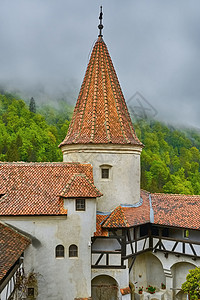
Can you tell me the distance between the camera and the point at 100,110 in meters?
23.3

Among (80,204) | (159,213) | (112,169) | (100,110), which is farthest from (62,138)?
(80,204)

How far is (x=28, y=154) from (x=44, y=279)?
49.6 m

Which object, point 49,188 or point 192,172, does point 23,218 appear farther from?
point 192,172

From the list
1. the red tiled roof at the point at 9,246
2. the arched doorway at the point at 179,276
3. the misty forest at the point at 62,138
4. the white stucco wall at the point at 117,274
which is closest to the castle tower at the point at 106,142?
the white stucco wall at the point at 117,274

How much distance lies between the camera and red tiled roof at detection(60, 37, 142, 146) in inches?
888

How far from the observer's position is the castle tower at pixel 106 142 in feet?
73.2

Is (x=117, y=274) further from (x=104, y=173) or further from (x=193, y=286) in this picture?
(x=104, y=173)

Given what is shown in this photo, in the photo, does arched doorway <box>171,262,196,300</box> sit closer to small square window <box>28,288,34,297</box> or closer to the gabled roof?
the gabled roof

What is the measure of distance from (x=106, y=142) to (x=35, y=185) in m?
5.44

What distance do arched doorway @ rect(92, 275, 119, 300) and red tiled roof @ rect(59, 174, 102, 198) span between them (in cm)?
592

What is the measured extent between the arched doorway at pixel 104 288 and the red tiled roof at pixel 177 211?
4.93m

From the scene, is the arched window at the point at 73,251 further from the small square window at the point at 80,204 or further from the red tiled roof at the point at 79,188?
the red tiled roof at the point at 79,188

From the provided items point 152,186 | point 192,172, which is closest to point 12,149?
point 152,186

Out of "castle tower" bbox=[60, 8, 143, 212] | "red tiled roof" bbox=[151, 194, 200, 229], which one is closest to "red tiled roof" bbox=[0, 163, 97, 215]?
"castle tower" bbox=[60, 8, 143, 212]
